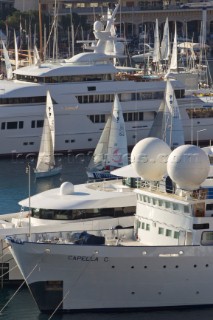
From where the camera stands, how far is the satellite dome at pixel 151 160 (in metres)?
45.8

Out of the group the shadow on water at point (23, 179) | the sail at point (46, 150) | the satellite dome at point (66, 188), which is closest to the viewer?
the satellite dome at point (66, 188)

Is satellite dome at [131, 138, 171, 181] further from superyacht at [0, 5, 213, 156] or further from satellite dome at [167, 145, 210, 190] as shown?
superyacht at [0, 5, 213, 156]

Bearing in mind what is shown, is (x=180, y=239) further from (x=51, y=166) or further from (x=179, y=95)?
(x=179, y=95)

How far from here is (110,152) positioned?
221 feet

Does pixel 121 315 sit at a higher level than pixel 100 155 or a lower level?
lower

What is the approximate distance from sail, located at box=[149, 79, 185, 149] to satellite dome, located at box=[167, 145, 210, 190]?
25.8 metres

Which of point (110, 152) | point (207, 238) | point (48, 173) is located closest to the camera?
point (207, 238)

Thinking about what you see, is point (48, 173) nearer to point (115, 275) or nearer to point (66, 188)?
point (66, 188)

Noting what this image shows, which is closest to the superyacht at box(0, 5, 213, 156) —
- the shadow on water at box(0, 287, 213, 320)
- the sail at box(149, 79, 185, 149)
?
the sail at box(149, 79, 185, 149)

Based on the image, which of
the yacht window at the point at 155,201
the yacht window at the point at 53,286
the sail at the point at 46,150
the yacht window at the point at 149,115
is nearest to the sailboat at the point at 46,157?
the sail at the point at 46,150

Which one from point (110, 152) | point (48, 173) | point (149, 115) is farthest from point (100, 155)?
point (149, 115)

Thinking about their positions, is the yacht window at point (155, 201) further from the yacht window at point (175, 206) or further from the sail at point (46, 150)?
the sail at point (46, 150)

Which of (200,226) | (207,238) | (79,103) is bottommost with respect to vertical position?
(79,103)

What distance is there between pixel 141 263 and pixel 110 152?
23.6m
